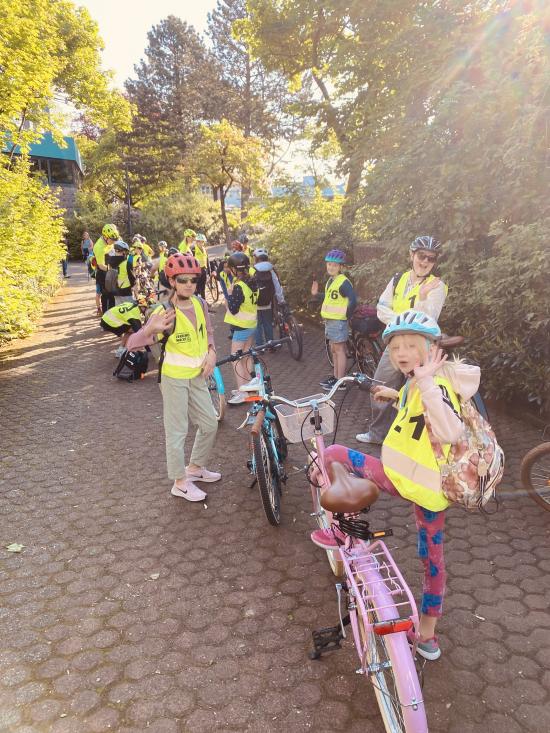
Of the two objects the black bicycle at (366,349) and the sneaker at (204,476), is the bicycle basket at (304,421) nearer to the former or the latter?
the sneaker at (204,476)

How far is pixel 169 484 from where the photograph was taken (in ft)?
16.3

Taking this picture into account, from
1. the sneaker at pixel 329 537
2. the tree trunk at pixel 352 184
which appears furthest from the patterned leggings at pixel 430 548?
the tree trunk at pixel 352 184

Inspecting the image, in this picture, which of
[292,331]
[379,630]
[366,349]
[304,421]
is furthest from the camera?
[292,331]

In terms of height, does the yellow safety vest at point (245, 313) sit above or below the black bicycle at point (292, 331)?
above

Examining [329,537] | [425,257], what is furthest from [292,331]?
[329,537]

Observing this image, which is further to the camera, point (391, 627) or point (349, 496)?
point (349, 496)

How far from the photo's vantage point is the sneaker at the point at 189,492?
180 inches

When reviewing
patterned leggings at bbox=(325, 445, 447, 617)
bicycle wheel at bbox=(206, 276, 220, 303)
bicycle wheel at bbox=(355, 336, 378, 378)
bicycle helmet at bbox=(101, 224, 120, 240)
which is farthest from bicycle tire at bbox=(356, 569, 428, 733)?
bicycle wheel at bbox=(206, 276, 220, 303)

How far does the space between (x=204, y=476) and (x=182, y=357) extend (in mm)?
1388

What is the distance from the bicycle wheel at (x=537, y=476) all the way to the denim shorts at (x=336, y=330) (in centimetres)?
323

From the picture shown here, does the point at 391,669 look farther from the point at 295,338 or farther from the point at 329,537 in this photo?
the point at 295,338

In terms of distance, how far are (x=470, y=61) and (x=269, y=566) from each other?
815cm

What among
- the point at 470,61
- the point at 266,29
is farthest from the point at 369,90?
the point at 266,29

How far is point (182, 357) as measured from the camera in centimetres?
423
